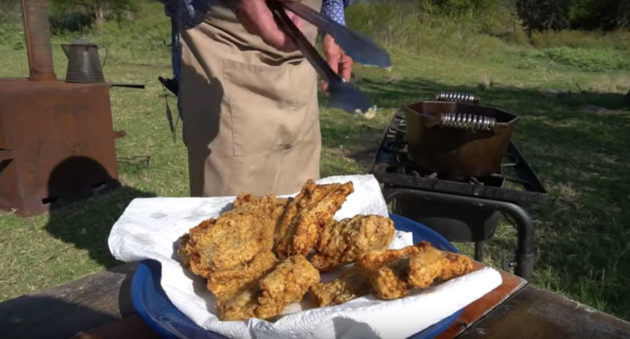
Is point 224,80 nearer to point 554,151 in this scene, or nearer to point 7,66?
point 554,151

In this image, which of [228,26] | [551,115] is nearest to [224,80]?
[228,26]

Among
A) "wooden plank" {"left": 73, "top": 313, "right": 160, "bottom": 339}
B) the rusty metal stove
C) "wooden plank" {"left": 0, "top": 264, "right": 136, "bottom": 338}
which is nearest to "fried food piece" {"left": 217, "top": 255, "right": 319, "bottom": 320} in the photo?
"wooden plank" {"left": 73, "top": 313, "right": 160, "bottom": 339}

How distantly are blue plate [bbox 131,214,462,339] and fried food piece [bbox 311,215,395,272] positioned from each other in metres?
0.23

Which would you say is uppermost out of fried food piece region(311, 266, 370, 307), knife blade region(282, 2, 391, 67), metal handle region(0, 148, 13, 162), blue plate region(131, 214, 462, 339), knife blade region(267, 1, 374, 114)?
knife blade region(282, 2, 391, 67)

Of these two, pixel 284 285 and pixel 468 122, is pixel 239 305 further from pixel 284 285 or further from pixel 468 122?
pixel 468 122

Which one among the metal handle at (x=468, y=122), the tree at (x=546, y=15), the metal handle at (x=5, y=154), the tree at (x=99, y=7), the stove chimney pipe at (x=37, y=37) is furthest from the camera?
the tree at (x=546, y=15)

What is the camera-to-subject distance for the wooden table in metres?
1.16

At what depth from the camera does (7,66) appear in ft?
38.1

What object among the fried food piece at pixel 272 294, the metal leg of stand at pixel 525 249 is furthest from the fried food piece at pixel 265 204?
the metal leg of stand at pixel 525 249

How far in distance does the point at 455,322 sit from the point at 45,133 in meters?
3.56

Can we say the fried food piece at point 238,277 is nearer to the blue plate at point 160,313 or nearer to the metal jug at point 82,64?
the blue plate at point 160,313

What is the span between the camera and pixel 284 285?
1042mm

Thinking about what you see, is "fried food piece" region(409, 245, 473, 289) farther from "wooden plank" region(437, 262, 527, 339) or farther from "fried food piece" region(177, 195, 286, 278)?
"fried food piece" region(177, 195, 286, 278)

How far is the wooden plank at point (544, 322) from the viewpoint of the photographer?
3.78 feet
